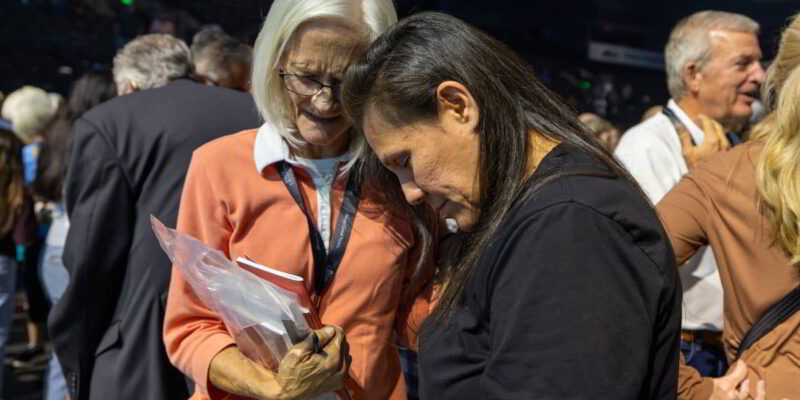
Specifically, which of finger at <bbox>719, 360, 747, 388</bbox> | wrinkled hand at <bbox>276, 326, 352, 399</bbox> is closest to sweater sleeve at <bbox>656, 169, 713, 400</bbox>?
finger at <bbox>719, 360, 747, 388</bbox>

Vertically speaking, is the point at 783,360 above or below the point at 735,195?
below

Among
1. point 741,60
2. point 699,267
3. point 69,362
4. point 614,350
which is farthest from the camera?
point 741,60

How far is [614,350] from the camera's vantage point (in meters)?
1.06

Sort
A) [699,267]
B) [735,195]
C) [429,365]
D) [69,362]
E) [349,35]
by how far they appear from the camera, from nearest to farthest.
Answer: [429,365] → [349,35] → [735,195] → [69,362] → [699,267]

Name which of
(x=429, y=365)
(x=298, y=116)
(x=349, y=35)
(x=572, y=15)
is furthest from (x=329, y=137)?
(x=572, y=15)

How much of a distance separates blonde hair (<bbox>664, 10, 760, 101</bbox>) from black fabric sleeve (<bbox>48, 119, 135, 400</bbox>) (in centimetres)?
217

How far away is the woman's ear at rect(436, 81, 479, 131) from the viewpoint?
123 centimetres

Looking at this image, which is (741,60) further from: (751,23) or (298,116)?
(298,116)

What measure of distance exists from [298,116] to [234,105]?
74 centimetres

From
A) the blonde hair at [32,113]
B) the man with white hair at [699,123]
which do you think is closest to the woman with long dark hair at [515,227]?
the man with white hair at [699,123]

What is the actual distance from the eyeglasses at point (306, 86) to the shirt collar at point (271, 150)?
0.11 m

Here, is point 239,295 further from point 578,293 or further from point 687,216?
point 687,216

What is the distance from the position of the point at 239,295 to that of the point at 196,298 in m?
0.26

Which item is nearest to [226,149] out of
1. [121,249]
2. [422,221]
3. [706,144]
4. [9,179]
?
[422,221]
